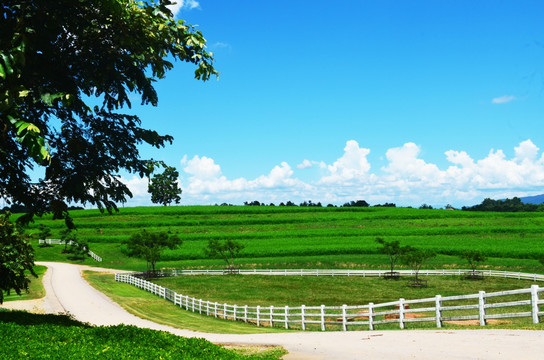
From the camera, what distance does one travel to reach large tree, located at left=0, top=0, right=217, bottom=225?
509 inches

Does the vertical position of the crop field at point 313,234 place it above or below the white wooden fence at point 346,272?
above

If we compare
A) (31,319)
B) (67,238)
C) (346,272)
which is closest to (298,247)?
(346,272)

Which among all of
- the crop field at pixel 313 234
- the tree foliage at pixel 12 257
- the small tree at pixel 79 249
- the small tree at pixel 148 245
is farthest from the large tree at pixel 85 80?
the small tree at pixel 79 249

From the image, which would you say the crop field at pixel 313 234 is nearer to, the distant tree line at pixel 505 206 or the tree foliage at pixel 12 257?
the distant tree line at pixel 505 206

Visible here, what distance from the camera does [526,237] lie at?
259 ft

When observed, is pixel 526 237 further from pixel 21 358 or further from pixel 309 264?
pixel 21 358

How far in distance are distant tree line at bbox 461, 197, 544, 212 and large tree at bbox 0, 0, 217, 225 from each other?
468 ft

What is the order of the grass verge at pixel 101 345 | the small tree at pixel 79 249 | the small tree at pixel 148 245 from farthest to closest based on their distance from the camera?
the small tree at pixel 79 249 < the small tree at pixel 148 245 < the grass verge at pixel 101 345

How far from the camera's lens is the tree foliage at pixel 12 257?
62.6 ft

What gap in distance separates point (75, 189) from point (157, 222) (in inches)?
3560

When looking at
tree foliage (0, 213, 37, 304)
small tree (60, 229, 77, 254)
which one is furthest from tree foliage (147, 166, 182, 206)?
tree foliage (0, 213, 37, 304)

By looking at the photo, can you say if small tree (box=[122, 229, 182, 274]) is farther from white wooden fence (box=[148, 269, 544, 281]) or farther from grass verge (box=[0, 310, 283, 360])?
grass verge (box=[0, 310, 283, 360])

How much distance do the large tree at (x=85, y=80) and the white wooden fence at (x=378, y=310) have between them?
10990mm

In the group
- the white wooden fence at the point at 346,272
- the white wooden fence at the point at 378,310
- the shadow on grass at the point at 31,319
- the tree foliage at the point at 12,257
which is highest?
the tree foliage at the point at 12,257
